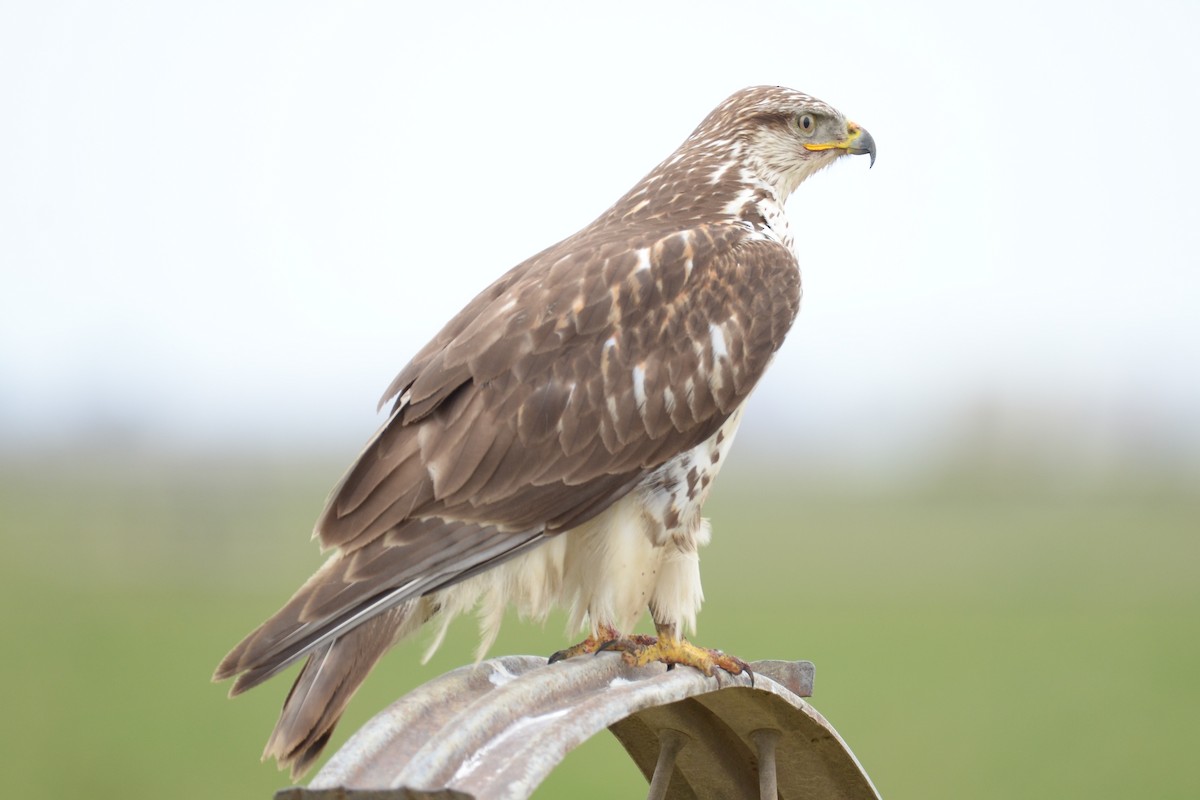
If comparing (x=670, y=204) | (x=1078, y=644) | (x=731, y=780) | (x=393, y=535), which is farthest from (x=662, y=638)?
(x=1078, y=644)

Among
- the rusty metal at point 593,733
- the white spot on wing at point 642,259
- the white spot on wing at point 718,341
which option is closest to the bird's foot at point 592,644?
the rusty metal at point 593,733

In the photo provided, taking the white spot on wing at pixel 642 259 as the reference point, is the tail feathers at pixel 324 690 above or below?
below

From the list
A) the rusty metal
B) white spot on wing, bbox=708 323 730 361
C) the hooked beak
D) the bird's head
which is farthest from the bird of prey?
the hooked beak

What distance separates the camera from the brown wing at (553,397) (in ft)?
14.4

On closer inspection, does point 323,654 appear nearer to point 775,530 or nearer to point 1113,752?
point 1113,752


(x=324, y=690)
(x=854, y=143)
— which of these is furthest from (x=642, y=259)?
(x=324, y=690)

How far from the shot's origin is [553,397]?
4.79 meters

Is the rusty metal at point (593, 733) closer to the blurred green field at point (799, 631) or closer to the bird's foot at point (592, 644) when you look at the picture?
the bird's foot at point (592, 644)

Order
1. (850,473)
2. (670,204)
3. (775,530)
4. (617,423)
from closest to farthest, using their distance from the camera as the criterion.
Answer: (617,423) < (670,204) < (775,530) < (850,473)

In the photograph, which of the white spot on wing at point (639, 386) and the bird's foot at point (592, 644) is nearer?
the bird's foot at point (592, 644)

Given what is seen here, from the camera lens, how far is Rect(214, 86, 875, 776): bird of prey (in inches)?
173

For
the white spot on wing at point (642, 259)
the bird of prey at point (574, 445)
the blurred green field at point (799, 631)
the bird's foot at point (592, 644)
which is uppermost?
the white spot on wing at point (642, 259)

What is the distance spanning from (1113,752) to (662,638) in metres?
19.1

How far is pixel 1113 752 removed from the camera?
72.2 feet
